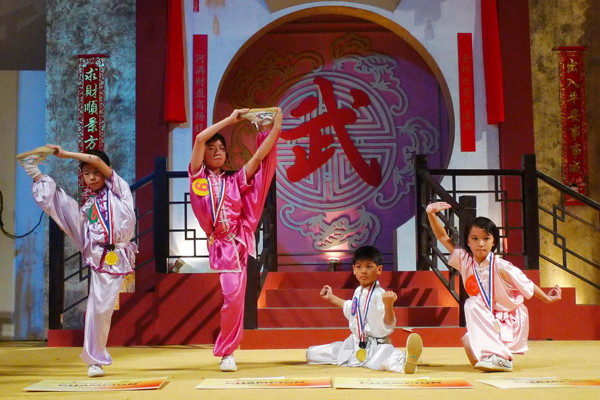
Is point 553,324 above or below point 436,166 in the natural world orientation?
below

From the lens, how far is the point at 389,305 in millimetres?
3262

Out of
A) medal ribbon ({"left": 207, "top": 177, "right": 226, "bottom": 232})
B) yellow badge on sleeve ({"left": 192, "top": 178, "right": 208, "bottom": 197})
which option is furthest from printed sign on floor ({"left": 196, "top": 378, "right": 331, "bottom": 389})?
yellow badge on sleeve ({"left": 192, "top": 178, "right": 208, "bottom": 197})

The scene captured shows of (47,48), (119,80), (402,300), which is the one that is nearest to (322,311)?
(402,300)

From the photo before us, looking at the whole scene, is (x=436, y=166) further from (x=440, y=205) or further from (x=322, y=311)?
(x=440, y=205)

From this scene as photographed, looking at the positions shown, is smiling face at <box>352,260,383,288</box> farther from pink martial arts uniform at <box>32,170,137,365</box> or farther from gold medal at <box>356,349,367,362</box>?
pink martial arts uniform at <box>32,170,137,365</box>

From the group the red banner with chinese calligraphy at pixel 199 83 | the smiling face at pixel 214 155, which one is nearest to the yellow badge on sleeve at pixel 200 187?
the smiling face at pixel 214 155

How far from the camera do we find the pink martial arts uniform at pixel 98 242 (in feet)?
10.7

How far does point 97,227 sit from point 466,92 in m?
4.41

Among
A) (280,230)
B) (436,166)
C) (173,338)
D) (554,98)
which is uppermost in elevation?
(554,98)

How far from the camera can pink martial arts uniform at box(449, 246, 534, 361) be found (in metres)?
3.27

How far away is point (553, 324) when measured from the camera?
502 centimetres

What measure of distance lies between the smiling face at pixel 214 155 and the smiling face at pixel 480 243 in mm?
1386

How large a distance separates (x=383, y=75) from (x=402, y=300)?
3318 mm

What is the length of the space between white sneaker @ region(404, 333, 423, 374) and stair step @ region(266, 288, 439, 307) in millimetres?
2149
